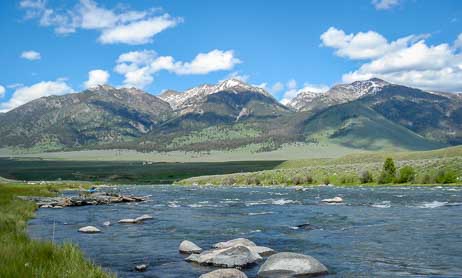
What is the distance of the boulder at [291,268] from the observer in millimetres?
22531

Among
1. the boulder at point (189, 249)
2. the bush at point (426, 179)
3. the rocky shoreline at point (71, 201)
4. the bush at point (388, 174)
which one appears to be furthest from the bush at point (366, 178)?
the boulder at point (189, 249)

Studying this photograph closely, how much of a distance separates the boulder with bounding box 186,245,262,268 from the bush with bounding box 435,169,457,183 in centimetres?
9839

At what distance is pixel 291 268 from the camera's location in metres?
22.7

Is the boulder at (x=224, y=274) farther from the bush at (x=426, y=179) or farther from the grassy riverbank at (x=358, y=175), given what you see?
the bush at (x=426, y=179)

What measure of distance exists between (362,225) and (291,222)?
675cm

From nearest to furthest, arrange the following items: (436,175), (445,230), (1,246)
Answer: (1,246), (445,230), (436,175)

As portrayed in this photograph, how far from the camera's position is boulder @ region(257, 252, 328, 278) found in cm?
2253

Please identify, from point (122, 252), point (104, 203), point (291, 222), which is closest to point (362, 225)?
point (291, 222)

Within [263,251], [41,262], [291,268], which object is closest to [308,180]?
[263,251]

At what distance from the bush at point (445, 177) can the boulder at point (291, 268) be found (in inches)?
3921

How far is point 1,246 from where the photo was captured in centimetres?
1953

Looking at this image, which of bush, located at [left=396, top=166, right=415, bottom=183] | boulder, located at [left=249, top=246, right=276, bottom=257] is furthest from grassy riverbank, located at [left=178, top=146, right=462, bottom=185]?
boulder, located at [left=249, top=246, right=276, bottom=257]

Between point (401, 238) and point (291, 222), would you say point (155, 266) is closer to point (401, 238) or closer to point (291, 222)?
point (401, 238)

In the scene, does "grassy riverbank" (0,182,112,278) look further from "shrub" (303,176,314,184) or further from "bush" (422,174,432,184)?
"shrub" (303,176,314,184)
